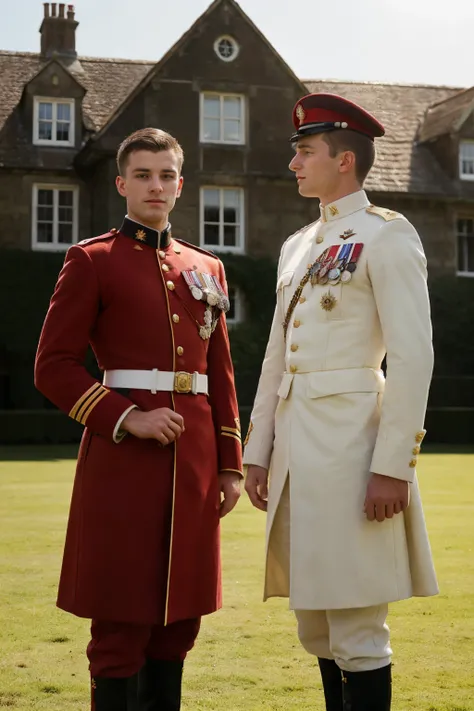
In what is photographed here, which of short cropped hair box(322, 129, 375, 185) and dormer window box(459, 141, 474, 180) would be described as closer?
short cropped hair box(322, 129, 375, 185)

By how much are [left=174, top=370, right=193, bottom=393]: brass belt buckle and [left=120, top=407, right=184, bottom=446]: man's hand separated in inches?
6.8

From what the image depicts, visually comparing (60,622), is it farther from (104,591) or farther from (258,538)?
(258,538)

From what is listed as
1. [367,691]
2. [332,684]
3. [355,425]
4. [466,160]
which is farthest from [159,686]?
[466,160]

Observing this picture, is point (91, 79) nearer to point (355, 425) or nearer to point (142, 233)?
point (142, 233)

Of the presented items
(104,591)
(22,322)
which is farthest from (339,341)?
(22,322)

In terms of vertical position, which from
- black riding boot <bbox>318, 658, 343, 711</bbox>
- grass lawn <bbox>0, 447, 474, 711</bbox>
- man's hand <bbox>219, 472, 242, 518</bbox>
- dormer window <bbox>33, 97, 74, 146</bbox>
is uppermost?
dormer window <bbox>33, 97, 74, 146</bbox>

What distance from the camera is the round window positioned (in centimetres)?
2608

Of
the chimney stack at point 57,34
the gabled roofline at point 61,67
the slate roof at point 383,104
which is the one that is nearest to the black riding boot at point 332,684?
the slate roof at point 383,104

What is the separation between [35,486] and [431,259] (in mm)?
17413

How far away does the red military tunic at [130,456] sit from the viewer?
3.63 meters

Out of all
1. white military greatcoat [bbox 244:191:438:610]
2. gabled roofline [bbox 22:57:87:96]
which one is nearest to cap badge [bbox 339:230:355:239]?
white military greatcoat [bbox 244:191:438:610]

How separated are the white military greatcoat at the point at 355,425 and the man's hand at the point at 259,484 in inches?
1.9

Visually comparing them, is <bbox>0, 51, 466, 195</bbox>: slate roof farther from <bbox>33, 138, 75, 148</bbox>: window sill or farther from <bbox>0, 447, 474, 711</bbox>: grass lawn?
<bbox>0, 447, 474, 711</bbox>: grass lawn

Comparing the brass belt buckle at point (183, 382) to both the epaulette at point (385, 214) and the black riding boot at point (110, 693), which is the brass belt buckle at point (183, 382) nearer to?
the epaulette at point (385, 214)
